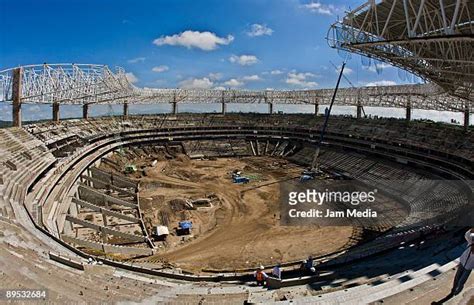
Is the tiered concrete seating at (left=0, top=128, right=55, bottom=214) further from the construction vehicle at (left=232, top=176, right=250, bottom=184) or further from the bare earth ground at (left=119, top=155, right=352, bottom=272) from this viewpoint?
the construction vehicle at (left=232, top=176, right=250, bottom=184)

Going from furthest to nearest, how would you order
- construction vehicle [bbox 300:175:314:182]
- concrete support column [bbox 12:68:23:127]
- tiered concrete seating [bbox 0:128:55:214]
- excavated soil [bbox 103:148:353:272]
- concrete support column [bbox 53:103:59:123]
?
concrete support column [bbox 53:103:59:123] < construction vehicle [bbox 300:175:314:182] < concrete support column [bbox 12:68:23:127] < excavated soil [bbox 103:148:353:272] < tiered concrete seating [bbox 0:128:55:214]

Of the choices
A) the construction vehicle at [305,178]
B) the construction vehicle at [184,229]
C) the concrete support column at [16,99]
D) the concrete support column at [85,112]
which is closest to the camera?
the construction vehicle at [184,229]

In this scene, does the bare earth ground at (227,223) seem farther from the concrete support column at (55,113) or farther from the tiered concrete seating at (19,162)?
the concrete support column at (55,113)

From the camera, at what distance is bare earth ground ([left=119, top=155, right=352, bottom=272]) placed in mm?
28359

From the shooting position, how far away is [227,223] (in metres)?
36.7

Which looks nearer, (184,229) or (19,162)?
(184,229)

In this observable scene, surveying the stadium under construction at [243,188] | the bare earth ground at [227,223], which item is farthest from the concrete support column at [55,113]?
the bare earth ground at [227,223]

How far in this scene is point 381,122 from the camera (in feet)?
237

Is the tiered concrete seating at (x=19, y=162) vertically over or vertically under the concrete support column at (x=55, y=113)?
under

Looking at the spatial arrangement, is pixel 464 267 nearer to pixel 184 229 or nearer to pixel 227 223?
pixel 184 229

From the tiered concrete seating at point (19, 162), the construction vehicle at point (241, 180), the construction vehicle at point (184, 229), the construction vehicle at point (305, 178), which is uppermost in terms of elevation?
the tiered concrete seating at point (19, 162)

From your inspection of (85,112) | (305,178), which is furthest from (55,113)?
(305,178)

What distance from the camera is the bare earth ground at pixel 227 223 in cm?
2836

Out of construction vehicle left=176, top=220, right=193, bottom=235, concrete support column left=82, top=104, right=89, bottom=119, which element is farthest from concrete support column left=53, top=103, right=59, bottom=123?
construction vehicle left=176, top=220, right=193, bottom=235
